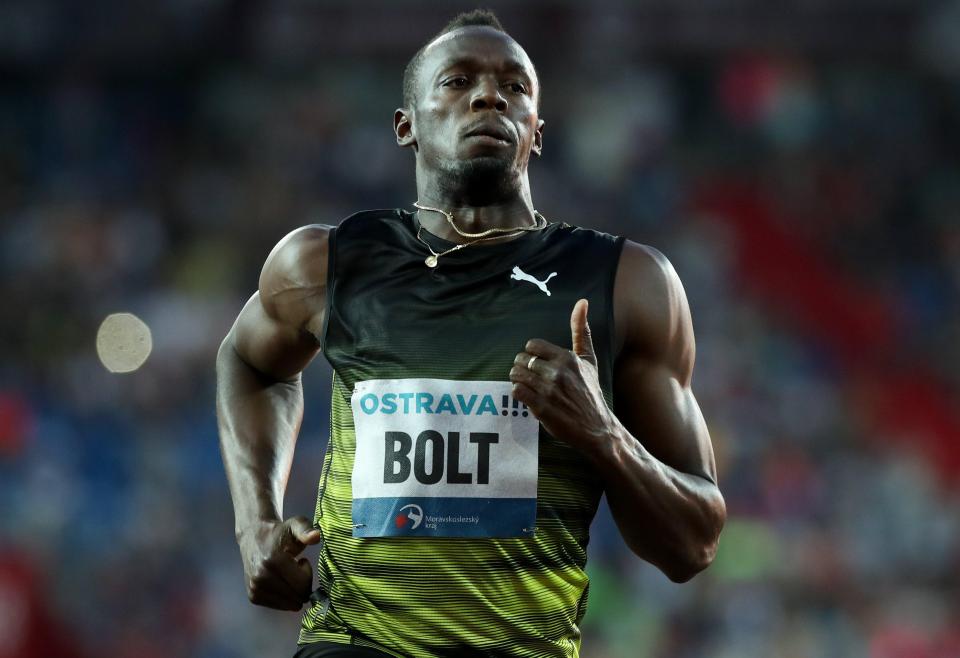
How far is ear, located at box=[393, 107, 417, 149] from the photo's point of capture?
3.65 m

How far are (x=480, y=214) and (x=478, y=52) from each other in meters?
0.41

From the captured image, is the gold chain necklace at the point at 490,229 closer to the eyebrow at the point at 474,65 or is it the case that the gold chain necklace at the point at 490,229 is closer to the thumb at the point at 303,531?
the eyebrow at the point at 474,65

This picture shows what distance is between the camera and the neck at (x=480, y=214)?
11.4 feet

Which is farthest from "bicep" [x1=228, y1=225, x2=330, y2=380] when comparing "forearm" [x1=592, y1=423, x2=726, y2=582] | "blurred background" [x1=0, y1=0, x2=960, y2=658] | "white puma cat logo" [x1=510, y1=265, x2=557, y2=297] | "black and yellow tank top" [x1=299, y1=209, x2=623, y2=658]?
Result: "blurred background" [x1=0, y1=0, x2=960, y2=658]

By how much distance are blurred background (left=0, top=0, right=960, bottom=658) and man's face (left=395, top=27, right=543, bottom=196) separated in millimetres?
6041

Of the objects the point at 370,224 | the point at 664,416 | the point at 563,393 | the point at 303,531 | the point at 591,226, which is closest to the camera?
the point at 563,393

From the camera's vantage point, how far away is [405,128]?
3.70 m

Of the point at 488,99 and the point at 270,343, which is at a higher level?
the point at 488,99

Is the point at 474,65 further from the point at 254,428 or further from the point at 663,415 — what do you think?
the point at 254,428

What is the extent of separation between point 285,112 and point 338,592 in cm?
1137

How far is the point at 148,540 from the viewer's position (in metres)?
9.23

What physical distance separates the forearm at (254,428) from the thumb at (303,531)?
35 cm

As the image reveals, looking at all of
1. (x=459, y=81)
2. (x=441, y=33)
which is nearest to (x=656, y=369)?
(x=459, y=81)

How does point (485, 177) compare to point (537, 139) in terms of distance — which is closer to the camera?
point (485, 177)
